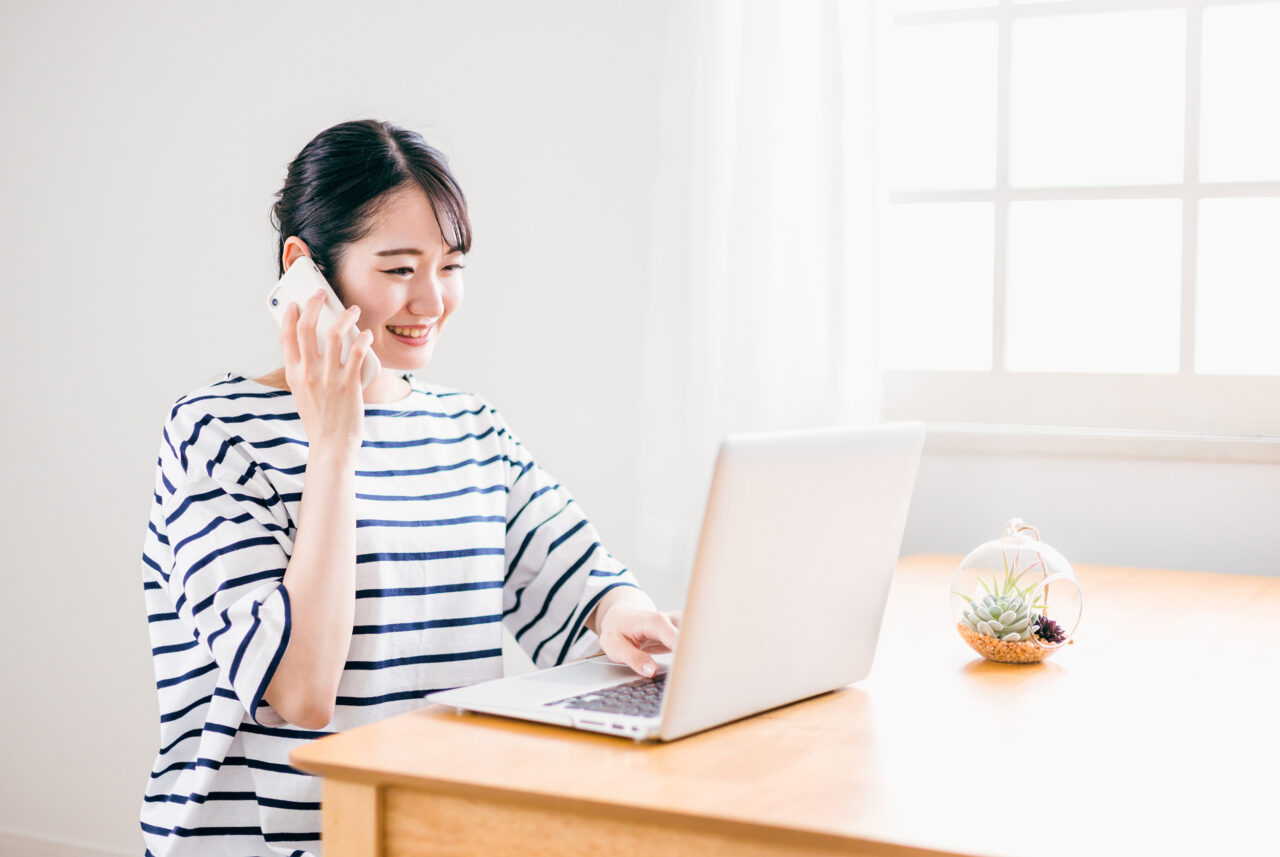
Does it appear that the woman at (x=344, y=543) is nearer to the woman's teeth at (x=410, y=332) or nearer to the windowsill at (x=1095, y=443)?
the woman's teeth at (x=410, y=332)

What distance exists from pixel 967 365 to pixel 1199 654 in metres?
0.88

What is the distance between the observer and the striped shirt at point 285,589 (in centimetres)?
113

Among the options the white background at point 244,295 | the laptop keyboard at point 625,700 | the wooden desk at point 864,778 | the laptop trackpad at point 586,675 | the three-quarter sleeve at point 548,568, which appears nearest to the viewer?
the wooden desk at point 864,778

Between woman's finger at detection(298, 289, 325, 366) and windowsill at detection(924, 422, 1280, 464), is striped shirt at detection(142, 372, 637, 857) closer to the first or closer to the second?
woman's finger at detection(298, 289, 325, 366)

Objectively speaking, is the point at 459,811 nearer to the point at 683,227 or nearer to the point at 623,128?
the point at 683,227

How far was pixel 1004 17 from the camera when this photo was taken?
197cm

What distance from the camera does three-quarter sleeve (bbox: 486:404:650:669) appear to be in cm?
136

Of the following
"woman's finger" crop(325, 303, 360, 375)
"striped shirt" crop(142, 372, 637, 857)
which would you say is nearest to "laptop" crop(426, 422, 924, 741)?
"striped shirt" crop(142, 372, 637, 857)

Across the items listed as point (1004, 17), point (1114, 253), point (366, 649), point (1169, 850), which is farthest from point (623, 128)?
point (1169, 850)

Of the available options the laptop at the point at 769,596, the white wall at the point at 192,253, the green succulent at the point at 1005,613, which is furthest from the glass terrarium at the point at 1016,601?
the white wall at the point at 192,253

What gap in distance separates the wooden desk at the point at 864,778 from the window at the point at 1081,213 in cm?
93

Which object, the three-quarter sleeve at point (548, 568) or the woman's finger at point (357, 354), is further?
the three-quarter sleeve at point (548, 568)

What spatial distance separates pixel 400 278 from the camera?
134 cm

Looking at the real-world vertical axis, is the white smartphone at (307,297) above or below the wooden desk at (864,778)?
above
